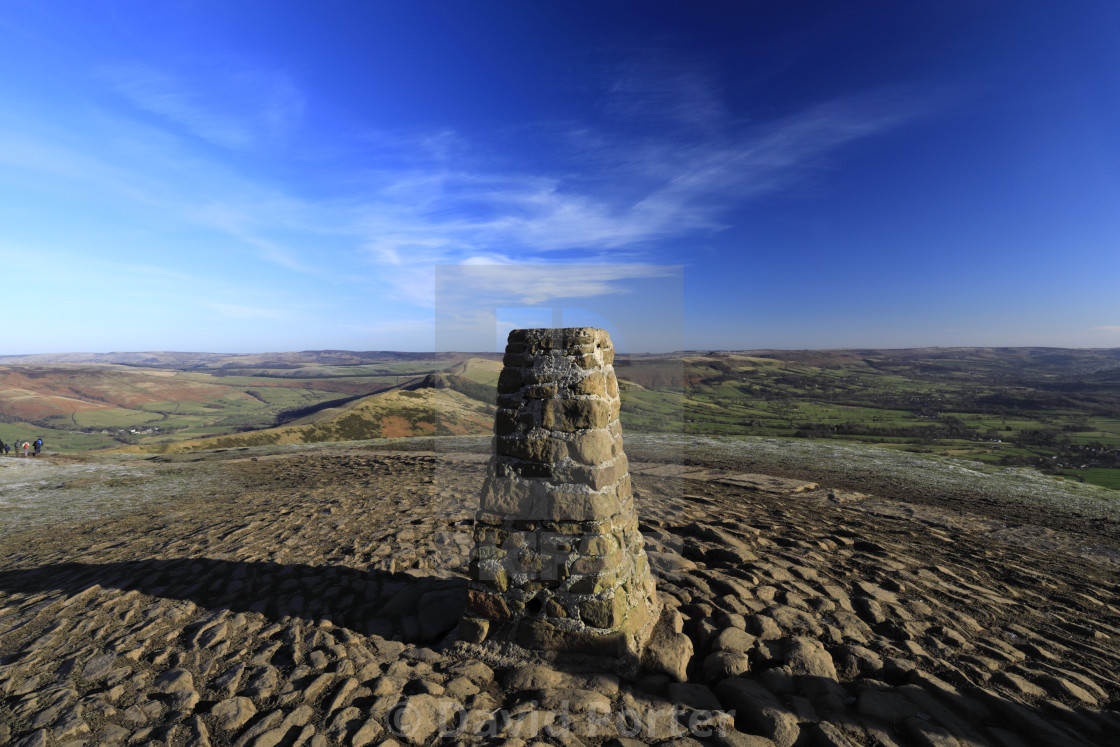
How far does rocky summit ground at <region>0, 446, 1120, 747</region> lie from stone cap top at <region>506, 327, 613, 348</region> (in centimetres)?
275

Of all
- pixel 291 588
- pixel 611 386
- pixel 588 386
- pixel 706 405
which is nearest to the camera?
pixel 588 386

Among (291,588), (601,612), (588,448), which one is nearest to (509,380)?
(588,448)

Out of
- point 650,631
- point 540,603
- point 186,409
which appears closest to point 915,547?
point 650,631

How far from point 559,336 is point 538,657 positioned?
281 centimetres

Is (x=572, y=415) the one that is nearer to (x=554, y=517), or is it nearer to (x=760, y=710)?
(x=554, y=517)

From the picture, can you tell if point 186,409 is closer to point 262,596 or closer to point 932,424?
point 262,596

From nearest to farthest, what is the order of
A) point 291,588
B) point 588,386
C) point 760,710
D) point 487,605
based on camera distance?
point 760,710, point 588,386, point 487,605, point 291,588

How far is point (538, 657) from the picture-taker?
3.80 metres

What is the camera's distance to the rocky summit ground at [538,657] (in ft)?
10.5

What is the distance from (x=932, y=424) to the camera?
50562mm

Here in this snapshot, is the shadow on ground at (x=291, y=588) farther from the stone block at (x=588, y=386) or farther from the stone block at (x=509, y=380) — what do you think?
the stone block at (x=588, y=386)

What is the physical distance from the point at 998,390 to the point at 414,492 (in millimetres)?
112069

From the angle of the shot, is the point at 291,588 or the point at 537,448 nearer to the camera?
the point at 537,448

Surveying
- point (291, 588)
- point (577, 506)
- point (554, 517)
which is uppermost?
point (577, 506)
